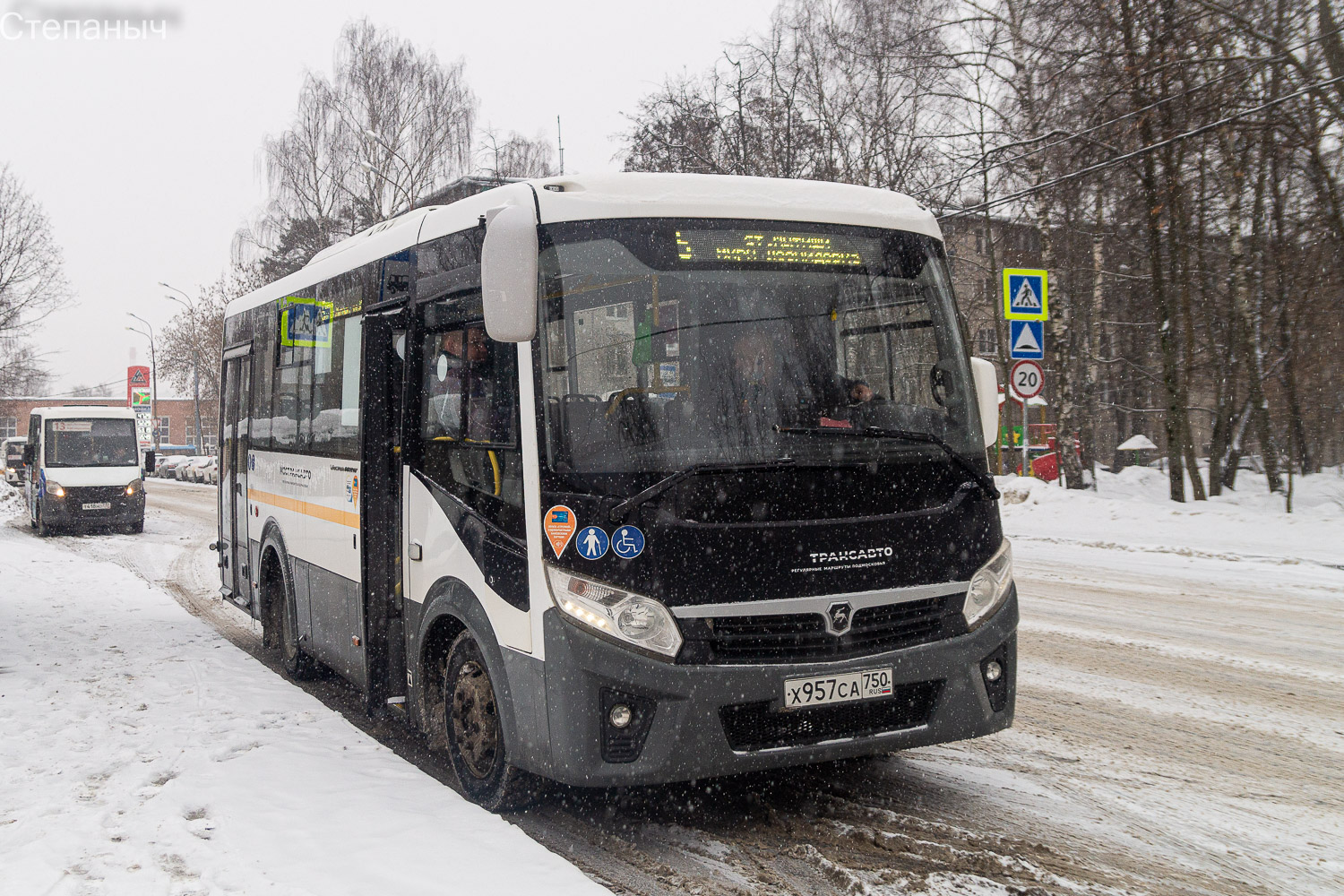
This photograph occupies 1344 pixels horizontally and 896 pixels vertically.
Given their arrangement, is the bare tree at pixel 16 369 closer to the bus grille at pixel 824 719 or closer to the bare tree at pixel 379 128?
the bare tree at pixel 379 128

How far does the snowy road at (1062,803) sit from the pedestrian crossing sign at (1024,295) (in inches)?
376

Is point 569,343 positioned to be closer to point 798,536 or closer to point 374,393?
point 798,536

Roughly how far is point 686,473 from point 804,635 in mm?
742

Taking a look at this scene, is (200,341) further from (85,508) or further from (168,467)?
(85,508)

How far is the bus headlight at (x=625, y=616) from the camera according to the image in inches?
163

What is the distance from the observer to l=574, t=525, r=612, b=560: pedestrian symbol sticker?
4.20 m

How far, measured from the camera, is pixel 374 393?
19.5 feet

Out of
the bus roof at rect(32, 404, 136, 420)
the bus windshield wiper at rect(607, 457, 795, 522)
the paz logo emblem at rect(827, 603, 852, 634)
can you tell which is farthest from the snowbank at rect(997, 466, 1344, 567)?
the bus roof at rect(32, 404, 136, 420)

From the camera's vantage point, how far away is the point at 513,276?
4305 mm

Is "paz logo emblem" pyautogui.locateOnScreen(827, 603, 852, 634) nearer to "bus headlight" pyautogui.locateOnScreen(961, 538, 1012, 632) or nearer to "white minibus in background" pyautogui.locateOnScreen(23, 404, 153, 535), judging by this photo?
"bus headlight" pyautogui.locateOnScreen(961, 538, 1012, 632)

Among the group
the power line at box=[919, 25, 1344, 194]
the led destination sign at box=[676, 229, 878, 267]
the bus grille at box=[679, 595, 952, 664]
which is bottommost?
the bus grille at box=[679, 595, 952, 664]

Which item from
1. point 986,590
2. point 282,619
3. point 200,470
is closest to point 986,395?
point 986,590

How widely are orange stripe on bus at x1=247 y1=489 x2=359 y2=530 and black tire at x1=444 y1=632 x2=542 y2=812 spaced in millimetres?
1361

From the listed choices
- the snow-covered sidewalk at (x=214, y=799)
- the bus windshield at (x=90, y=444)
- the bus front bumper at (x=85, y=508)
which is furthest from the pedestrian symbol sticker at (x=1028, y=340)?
the bus windshield at (x=90, y=444)
